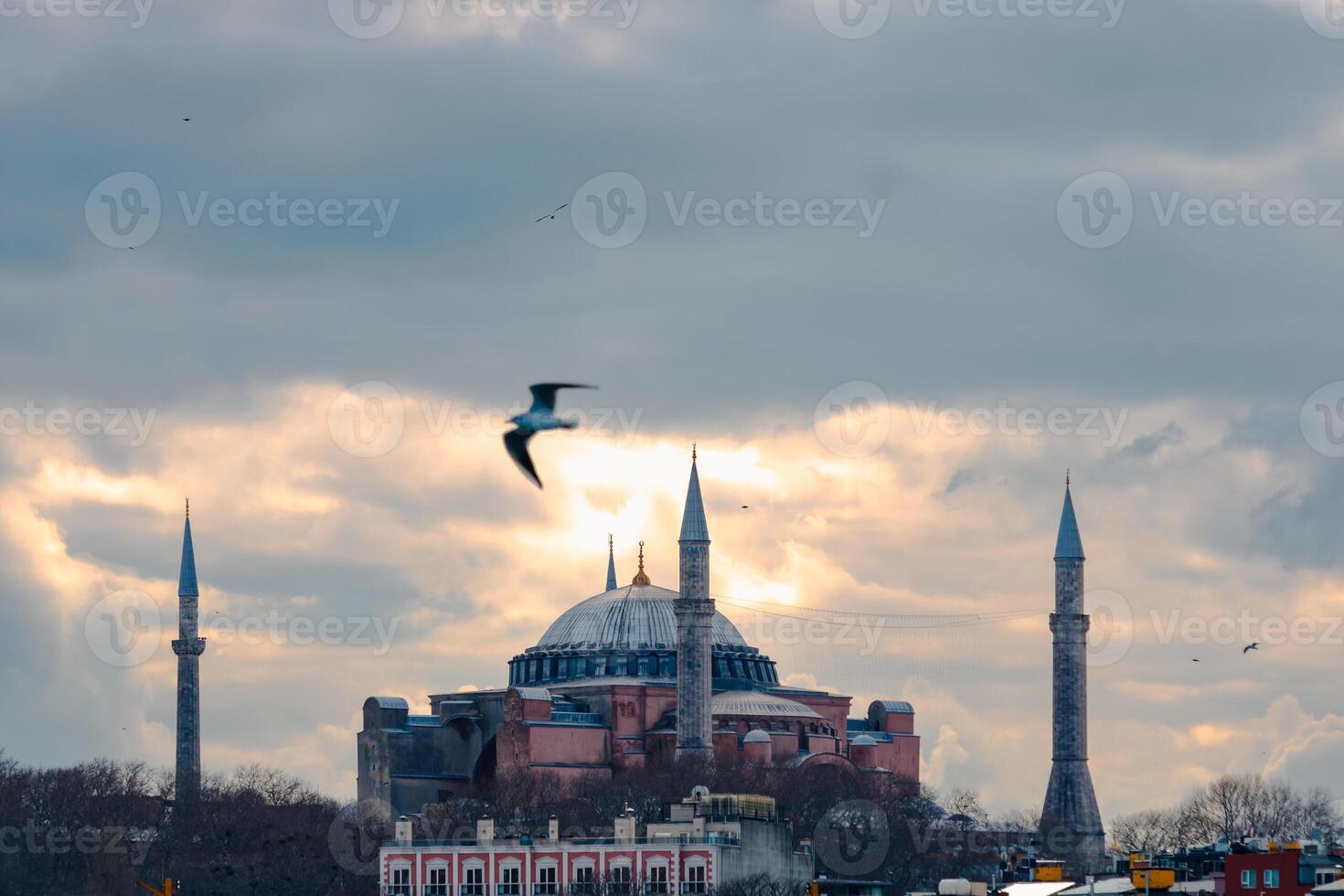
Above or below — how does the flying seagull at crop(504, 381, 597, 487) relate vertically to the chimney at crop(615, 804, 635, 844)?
above

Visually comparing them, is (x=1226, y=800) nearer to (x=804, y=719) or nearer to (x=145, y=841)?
(x=804, y=719)

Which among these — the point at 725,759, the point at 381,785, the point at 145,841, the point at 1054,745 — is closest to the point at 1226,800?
the point at 1054,745

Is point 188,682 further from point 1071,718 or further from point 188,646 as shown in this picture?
point 1071,718

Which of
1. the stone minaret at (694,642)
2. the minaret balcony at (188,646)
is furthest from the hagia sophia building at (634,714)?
the minaret balcony at (188,646)

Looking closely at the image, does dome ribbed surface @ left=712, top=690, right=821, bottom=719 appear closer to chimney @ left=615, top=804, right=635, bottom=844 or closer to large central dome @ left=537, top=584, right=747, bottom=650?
large central dome @ left=537, top=584, right=747, bottom=650

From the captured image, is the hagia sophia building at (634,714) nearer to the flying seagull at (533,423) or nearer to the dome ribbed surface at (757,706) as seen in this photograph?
the dome ribbed surface at (757,706)

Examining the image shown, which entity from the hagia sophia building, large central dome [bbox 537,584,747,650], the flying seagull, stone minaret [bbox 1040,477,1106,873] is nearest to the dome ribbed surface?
the hagia sophia building

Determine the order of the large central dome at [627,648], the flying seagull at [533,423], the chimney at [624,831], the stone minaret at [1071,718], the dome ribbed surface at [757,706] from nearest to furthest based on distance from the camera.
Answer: the flying seagull at [533,423] → the chimney at [624,831] → the stone minaret at [1071,718] → the dome ribbed surface at [757,706] → the large central dome at [627,648]
